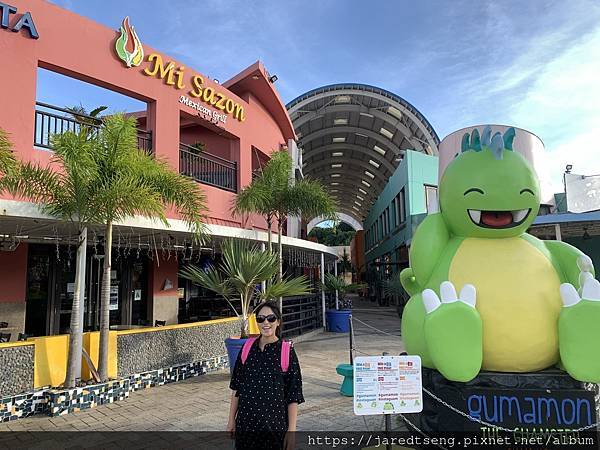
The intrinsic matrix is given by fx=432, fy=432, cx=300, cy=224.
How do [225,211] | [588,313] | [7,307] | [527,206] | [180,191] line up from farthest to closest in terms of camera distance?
1. [225,211]
2. [7,307]
3. [180,191]
4. [527,206]
5. [588,313]

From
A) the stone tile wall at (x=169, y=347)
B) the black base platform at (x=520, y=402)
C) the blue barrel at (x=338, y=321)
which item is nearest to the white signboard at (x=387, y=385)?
the black base platform at (x=520, y=402)

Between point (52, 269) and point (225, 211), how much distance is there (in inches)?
167

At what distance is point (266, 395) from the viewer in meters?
2.78

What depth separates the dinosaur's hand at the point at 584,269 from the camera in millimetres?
3959

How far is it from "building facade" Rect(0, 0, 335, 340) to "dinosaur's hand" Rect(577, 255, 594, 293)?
6.00 metres

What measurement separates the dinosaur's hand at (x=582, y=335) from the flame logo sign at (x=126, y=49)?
9.43 meters

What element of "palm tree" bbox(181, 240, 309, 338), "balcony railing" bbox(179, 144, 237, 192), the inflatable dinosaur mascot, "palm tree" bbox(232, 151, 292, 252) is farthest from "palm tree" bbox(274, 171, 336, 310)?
the inflatable dinosaur mascot

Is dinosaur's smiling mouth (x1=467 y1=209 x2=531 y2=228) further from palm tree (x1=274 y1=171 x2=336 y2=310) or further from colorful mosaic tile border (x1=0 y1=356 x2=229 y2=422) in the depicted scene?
palm tree (x1=274 y1=171 x2=336 y2=310)

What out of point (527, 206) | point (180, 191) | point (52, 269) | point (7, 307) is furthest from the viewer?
point (52, 269)

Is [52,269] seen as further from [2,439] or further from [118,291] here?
[2,439]

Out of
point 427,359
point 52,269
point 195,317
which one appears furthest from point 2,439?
point 195,317

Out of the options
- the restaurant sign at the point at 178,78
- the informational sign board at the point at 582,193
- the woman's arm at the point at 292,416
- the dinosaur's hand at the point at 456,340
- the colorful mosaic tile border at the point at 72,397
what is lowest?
the colorful mosaic tile border at the point at 72,397

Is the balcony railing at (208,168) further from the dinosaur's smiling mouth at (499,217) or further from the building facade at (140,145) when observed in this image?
the dinosaur's smiling mouth at (499,217)

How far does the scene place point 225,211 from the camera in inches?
456
